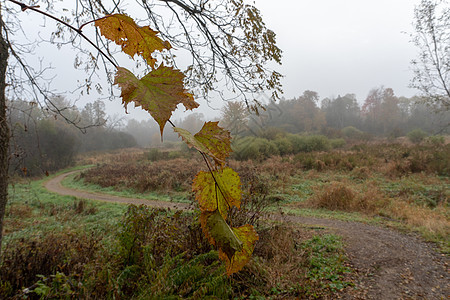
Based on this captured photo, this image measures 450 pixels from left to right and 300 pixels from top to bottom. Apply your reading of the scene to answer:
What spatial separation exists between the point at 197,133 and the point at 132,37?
0.23 metres

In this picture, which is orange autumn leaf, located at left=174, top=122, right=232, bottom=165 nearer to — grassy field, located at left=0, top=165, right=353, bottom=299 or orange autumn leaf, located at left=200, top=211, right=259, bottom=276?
orange autumn leaf, located at left=200, top=211, right=259, bottom=276

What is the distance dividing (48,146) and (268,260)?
20.6 metres

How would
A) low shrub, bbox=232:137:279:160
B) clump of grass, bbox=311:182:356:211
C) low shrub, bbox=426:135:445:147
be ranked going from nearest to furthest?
clump of grass, bbox=311:182:356:211 → low shrub, bbox=426:135:445:147 → low shrub, bbox=232:137:279:160

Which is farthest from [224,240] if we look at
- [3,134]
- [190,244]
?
[190,244]

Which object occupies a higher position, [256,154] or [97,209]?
[256,154]

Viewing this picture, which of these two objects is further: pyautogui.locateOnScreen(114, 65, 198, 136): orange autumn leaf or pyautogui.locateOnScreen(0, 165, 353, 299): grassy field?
pyautogui.locateOnScreen(0, 165, 353, 299): grassy field

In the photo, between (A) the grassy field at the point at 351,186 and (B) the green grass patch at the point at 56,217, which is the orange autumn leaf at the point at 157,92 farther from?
(B) the green grass patch at the point at 56,217

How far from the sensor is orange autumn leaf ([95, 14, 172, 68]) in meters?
0.41

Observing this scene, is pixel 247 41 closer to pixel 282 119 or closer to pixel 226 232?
pixel 226 232

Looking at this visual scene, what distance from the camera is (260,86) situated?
233 cm

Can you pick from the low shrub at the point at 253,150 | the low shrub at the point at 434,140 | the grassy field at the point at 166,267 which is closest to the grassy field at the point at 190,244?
the grassy field at the point at 166,267

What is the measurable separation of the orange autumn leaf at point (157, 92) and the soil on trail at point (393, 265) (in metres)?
2.91

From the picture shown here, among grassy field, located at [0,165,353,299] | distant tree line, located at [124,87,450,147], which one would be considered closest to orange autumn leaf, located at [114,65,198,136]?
grassy field, located at [0,165,353,299]

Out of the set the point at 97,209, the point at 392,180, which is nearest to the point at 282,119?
the point at 392,180
